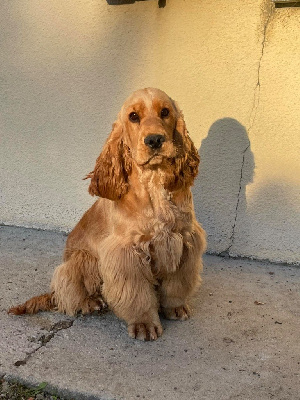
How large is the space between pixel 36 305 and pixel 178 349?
101cm

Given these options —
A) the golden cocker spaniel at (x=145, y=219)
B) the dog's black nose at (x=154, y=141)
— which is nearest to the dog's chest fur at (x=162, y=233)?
the golden cocker spaniel at (x=145, y=219)

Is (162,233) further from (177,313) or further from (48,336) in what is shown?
(48,336)

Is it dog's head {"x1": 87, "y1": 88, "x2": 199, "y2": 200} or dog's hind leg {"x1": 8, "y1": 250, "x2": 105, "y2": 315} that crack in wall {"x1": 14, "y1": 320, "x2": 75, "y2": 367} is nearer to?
dog's hind leg {"x1": 8, "y1": 250, "x2": 105, "y2": 315}

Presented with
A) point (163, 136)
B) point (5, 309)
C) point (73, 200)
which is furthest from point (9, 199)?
point (163, 136)

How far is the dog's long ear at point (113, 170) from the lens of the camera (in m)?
2.80

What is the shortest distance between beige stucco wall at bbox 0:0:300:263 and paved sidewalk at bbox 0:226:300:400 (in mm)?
703

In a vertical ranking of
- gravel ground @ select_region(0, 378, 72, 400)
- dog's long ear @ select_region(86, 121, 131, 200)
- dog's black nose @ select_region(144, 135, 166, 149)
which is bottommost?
gravel ground @ select_region(0, 378, 72, 400)

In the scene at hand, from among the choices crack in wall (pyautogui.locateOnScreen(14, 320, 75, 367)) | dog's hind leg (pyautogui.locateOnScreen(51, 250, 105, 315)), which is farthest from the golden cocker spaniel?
crack in wall (pyautogui.locateOnScreen(14, 320, 75, 367))

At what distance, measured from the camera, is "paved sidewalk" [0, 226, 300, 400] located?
7.80ft

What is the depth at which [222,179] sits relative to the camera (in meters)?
3.97

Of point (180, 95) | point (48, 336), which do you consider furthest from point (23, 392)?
point (180, 95)

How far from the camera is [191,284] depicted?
3.05 m

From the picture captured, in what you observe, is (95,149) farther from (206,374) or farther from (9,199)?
(206,374)

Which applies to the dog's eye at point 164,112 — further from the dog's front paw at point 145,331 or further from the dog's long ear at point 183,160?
the dog's front paw at point 145,331
